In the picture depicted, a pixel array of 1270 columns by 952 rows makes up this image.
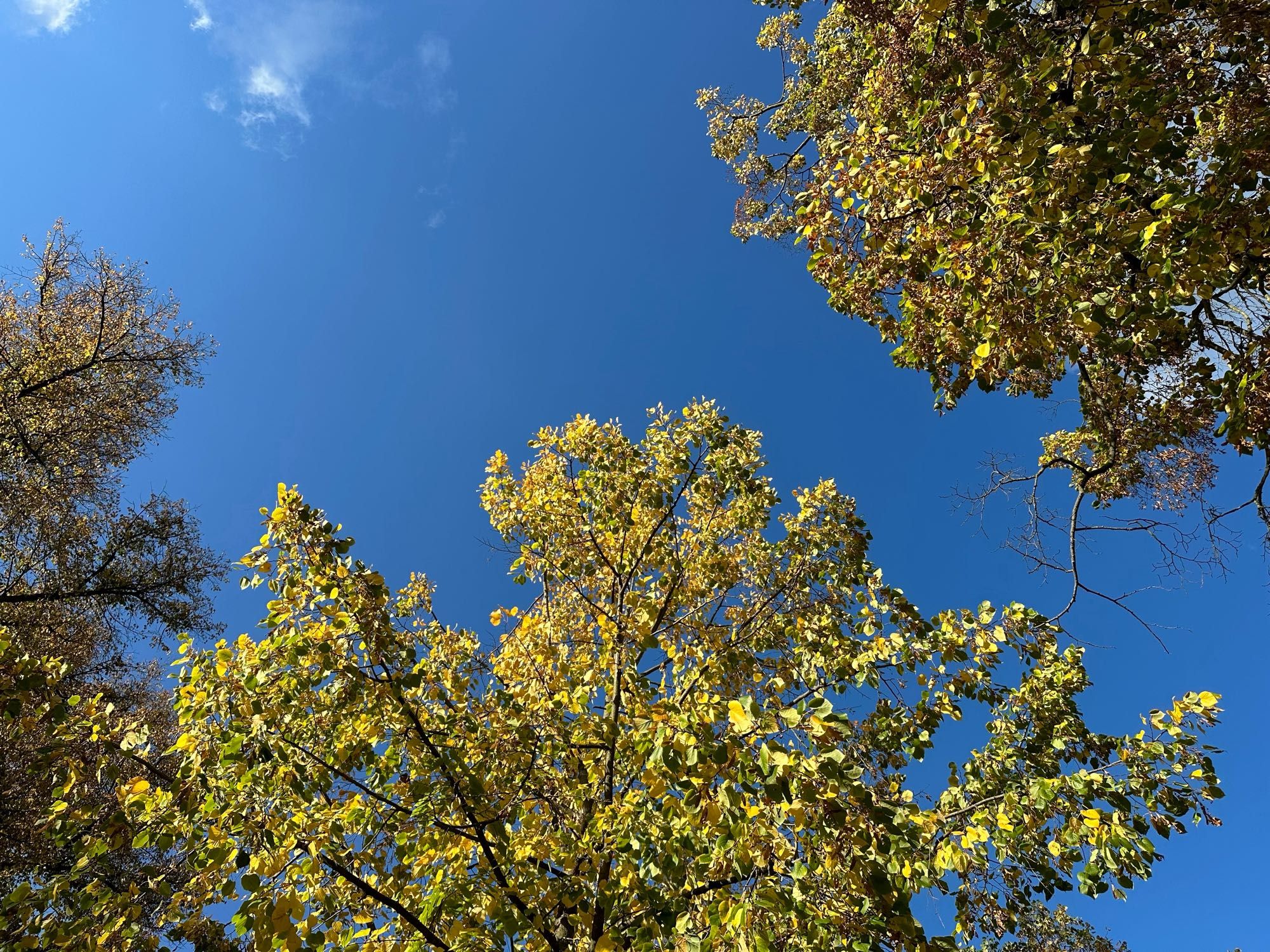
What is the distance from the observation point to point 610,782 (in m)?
4.67

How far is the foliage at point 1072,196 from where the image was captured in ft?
11.1

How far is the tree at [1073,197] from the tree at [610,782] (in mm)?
2079

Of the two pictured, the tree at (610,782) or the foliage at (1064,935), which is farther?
the foliage at (1064,935)

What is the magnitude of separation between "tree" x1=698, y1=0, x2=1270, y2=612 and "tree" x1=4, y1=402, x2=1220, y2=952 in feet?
6.82

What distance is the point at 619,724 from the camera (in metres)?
4.41

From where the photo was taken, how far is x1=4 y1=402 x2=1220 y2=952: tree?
2.72m

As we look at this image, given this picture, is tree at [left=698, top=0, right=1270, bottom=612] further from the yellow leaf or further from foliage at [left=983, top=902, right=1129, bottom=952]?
foliage at [left=983, top=902, right=1129, bottom=952]

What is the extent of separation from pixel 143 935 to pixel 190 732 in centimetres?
90

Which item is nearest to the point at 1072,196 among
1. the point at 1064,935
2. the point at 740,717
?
the point at 740,717

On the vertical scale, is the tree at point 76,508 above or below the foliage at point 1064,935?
above

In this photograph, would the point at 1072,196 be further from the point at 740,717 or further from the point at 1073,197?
the point at 740,717

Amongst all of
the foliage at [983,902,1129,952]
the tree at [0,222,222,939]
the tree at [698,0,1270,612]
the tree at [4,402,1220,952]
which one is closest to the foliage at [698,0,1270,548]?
the tree at [698,0,1270,612]

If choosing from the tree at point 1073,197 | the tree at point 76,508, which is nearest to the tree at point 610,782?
the tree at point 1073,197

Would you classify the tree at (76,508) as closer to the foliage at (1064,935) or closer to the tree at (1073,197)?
the tree at (1073,197)
